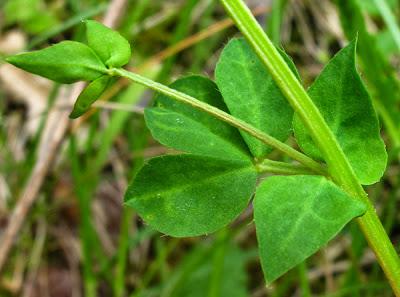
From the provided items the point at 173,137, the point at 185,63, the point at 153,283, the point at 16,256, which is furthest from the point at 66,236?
the point at 173,137

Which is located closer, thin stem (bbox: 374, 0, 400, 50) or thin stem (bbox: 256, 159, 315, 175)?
thin stem (bbox: 256, 159, 315, 175)

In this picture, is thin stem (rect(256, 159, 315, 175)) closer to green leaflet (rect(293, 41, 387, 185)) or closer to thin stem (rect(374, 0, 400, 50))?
green leaflet (rect(293, 41, 387, 185))

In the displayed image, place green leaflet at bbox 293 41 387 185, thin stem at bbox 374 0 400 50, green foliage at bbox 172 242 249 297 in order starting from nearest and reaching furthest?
1. green leaflet at bbox 293 41 387 185
2. thin stem at bbox 374 0 400 50
3. green foliage at bbox 172 242 249 297

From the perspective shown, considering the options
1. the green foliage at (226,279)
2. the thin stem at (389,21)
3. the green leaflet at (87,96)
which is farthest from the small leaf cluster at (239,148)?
the green foliage at (226,279)

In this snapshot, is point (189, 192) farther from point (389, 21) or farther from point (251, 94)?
point (389, 21)

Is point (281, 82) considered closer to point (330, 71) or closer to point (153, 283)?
point (330, 71)

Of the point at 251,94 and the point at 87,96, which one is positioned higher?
the point at 87,96

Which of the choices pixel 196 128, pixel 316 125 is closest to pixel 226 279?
pixel 196 128

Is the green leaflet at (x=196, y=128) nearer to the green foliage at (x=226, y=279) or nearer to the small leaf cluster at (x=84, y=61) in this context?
the small leaf cluster at (x=84, y=61)

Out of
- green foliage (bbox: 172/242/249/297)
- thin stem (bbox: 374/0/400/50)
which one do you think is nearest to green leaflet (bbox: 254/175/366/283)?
thin stem (bbox: 374/0/400/50)
